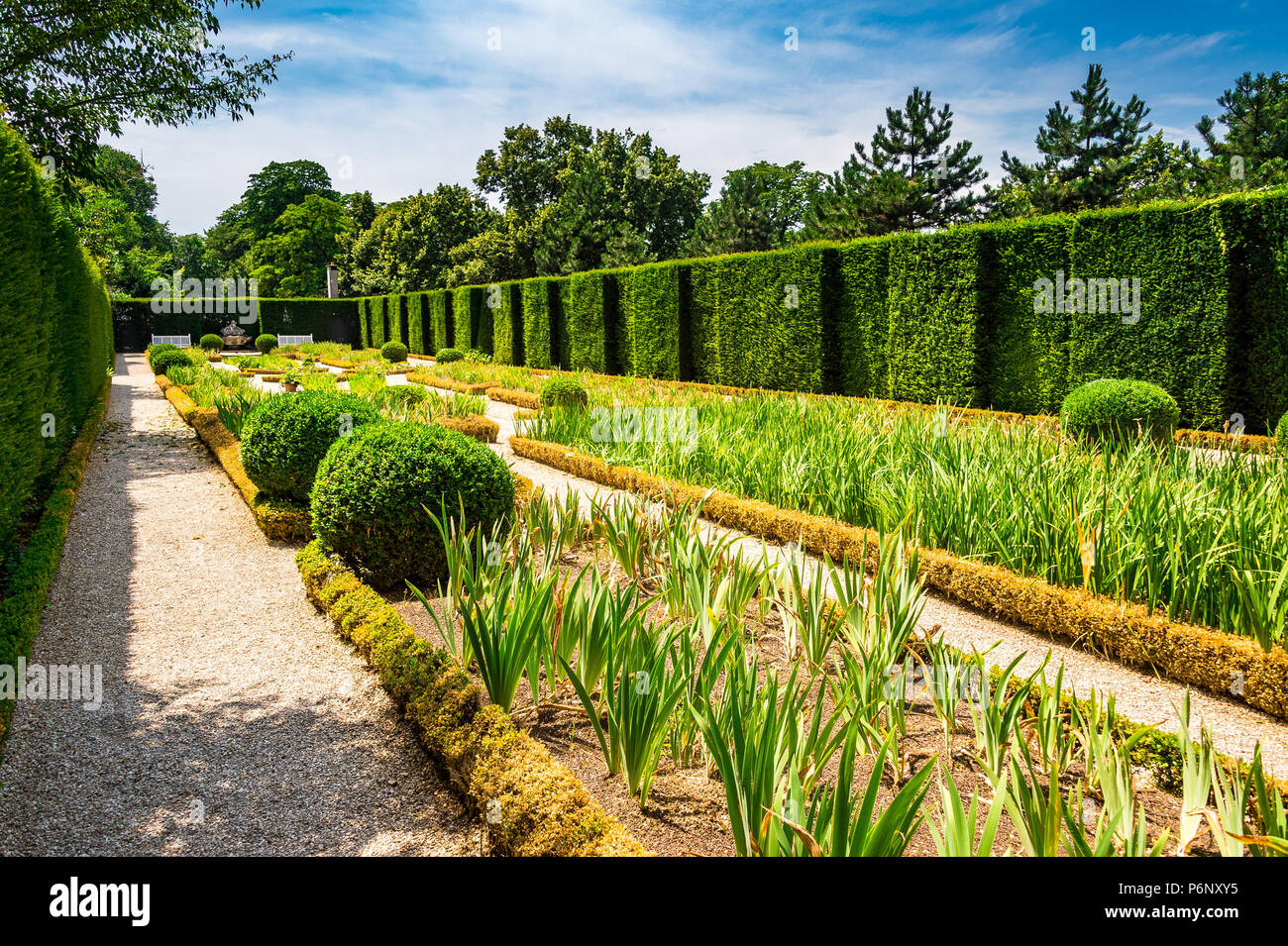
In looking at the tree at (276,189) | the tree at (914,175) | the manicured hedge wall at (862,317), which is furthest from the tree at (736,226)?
the tree at (276,189)

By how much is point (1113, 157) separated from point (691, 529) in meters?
29.7

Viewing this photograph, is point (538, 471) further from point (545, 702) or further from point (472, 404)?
point (545, 702)

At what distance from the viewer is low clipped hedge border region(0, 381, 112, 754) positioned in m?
3.25

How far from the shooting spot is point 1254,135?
24.2m

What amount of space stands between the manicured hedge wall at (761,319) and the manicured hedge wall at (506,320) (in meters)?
8.24

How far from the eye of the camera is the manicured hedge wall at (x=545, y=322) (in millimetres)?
20031

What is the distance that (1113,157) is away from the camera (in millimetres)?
26562

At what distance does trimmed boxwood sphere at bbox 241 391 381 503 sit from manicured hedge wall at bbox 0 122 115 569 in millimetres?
1431

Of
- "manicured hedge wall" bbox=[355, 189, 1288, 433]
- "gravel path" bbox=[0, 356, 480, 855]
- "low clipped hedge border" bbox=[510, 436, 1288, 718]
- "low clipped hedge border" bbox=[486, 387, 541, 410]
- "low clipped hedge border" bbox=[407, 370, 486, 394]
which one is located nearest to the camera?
"gravel path" bbox=[0, 356, 480, 855]
